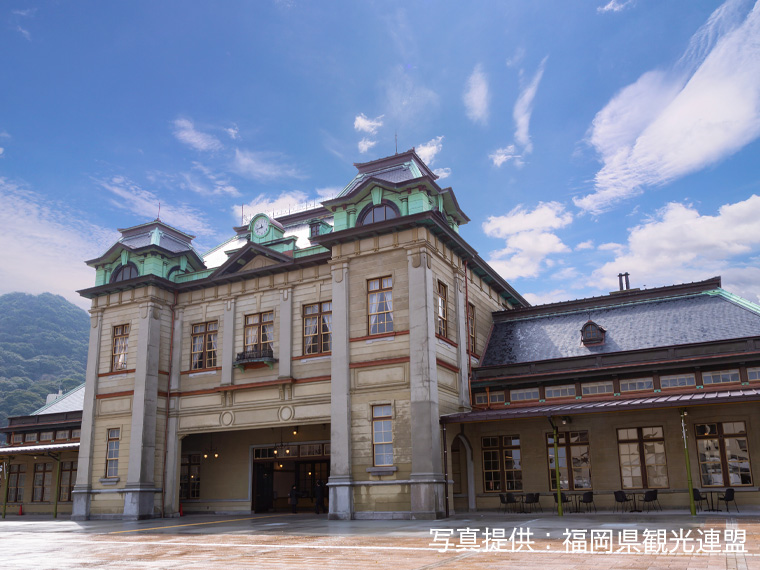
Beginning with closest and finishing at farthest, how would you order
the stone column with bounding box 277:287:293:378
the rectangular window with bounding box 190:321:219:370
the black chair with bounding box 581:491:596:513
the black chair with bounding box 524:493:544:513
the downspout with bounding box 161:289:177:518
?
1. the black chair with bounding box 581:491:596:513
2. the black chair with bounding box 524:493:544:513
3. the stone column with bounding box 277:287:293:378
4. the downspout with bounding box 161:289:177:518
5. the rectangular window with bounding box 190:321:219:370

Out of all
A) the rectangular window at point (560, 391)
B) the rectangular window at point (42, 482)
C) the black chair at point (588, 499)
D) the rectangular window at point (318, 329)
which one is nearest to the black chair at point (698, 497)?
the black chair at point (588, 499)

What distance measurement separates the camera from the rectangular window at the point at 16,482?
36.1m

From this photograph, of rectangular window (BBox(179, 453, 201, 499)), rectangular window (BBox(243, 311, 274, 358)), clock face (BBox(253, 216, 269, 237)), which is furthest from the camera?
rectangular window (BBox(179, 453, 201, 499))

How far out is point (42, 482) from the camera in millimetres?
35219

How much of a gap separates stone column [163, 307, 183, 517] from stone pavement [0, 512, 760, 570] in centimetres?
680

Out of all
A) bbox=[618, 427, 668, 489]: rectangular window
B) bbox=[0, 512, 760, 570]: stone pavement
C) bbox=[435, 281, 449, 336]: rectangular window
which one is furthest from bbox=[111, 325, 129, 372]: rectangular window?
bbox=[618, 427, 668, 489]: rectangular window

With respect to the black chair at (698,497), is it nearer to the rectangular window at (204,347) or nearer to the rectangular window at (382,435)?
the rectangular window at (382,435)

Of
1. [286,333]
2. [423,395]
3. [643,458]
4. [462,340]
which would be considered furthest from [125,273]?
[643,458]

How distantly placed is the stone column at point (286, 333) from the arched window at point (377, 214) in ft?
14.2

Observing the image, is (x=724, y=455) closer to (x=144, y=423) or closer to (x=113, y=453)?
(x=144, y=423)

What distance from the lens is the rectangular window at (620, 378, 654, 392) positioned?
2322cm

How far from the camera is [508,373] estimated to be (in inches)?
1011

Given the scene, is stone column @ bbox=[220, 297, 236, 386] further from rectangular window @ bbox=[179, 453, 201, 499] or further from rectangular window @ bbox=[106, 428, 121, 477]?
rectangular window @ bbox=[179, 453, 201, 499]

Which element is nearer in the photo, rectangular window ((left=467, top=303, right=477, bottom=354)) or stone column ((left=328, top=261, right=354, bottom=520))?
stone column ((left=328, top=261, right=354, bottom=520))
